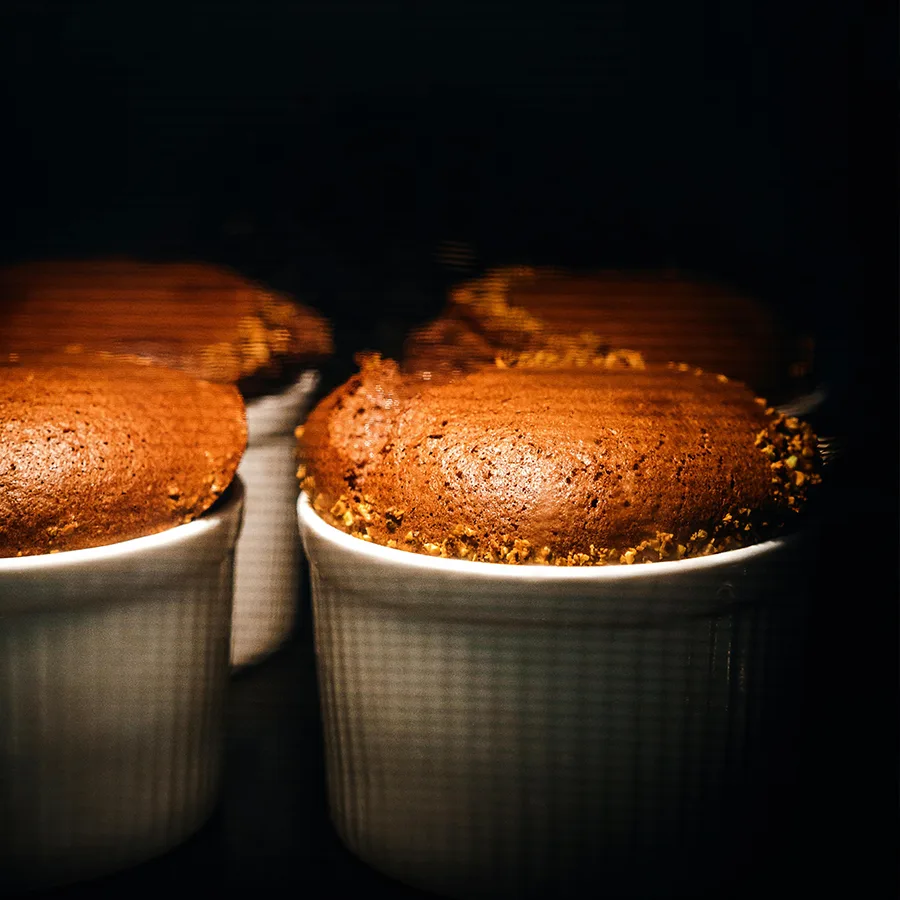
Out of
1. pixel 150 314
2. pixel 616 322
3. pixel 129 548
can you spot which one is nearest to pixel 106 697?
pixel 129 548

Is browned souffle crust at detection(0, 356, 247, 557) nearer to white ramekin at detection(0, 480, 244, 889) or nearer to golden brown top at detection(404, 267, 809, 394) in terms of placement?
white ramekin at detection(0, 480, 244, 889)

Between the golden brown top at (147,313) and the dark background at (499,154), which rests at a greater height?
the dark background at (499,154)

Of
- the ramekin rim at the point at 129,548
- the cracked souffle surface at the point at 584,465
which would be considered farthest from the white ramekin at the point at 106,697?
the cracked souffle surface at the point at 584,465

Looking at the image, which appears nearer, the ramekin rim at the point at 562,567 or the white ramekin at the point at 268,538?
the ramekin rim at the point at 562,567

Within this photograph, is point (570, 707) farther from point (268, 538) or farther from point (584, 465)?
point (268, 538)

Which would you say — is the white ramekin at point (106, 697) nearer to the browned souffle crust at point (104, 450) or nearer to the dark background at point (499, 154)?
the browned souffle crust at point (104, 450)

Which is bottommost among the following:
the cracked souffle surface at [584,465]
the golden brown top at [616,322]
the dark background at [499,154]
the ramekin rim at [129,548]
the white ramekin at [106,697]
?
the white ramekin at [106,697]
